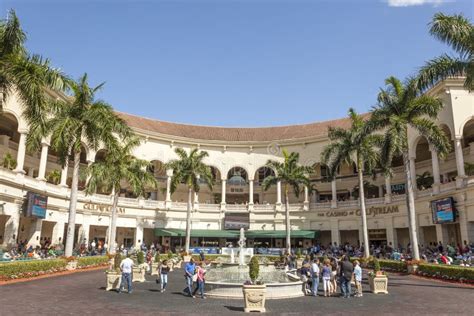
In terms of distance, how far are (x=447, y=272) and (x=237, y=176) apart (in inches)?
1380

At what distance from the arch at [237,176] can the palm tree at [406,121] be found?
92.5 ft

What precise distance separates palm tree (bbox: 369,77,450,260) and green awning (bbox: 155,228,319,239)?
20088mm

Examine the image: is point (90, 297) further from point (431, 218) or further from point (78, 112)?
point (431, 218)

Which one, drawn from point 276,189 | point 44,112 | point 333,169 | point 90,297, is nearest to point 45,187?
point 44,112

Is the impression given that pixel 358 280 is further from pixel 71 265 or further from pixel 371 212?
pixel 371 212

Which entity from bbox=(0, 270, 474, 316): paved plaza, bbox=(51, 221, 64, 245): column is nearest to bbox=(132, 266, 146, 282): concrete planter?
bbox=(0, 270, 474, 316): paved plaza

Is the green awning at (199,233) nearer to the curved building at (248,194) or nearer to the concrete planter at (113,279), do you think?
the curved building at (248,194)

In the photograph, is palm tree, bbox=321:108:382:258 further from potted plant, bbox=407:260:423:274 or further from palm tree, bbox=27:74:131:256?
palm tree, bbox=27:74:131:256

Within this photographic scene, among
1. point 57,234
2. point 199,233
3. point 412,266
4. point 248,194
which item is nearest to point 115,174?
point 57,234

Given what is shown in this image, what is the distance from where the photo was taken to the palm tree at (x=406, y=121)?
965 inches

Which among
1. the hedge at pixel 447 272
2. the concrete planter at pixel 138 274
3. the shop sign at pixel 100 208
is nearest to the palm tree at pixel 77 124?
the concrete planter at pixel 138 274

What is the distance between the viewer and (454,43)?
19.0 m

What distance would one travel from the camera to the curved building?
1255 inches

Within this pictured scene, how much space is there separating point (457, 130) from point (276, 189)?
25.5 metres
